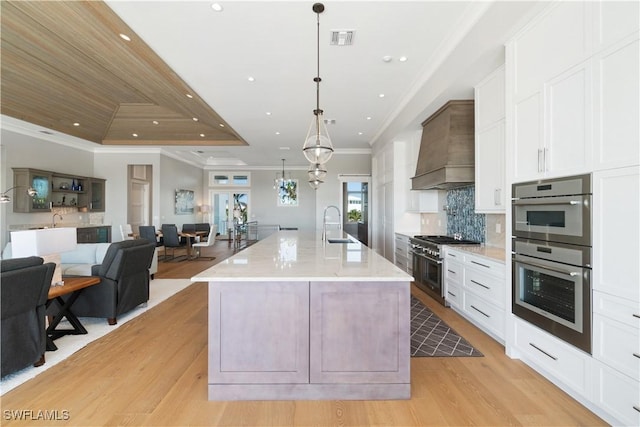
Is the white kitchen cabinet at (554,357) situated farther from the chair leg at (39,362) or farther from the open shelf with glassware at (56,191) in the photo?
the open shelf with glassware at (56,191)

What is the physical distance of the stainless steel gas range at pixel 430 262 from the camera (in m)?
3.95

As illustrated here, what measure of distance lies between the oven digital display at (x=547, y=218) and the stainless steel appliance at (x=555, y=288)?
144 mm

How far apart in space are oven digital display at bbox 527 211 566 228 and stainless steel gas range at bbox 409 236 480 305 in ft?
5.26

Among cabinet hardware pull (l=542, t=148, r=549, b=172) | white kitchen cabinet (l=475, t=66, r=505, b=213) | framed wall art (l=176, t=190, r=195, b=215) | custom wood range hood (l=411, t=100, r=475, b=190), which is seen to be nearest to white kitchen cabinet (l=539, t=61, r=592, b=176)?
cabinet hardware pull (l=542, t=148, r=549, b=172)

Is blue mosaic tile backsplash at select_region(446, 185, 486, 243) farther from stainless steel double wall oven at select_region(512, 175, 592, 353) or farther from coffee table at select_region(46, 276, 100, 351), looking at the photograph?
coffee table at select_region(46, 276, 100, 351)

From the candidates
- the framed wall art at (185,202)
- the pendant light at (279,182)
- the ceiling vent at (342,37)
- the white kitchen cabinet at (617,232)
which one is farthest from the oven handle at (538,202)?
the pendant light at (279,182)

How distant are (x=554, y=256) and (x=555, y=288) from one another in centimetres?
23

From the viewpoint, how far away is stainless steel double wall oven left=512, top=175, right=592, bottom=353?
1.88m

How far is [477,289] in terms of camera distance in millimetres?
3145

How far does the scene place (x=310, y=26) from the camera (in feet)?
9.42

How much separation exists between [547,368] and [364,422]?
1.48 meters

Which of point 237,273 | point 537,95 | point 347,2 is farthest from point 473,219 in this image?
point 237,273

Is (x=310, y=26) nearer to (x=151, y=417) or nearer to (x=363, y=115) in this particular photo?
(x=363, y=115)

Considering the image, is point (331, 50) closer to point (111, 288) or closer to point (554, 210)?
point (554, 210)
